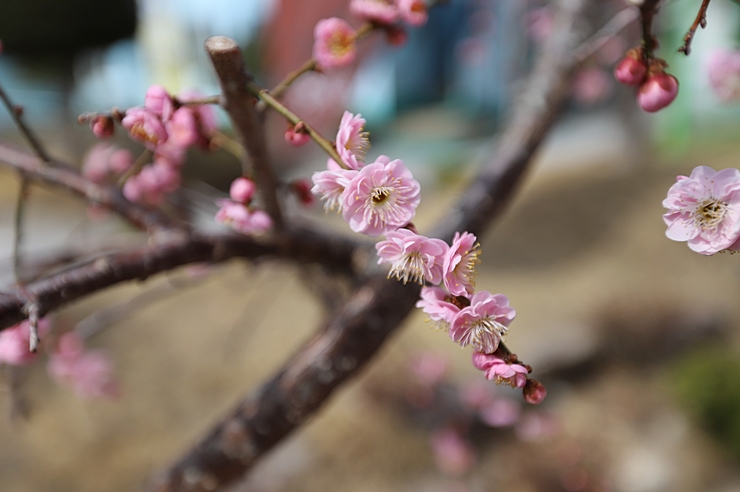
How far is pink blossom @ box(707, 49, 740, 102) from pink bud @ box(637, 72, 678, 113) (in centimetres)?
43

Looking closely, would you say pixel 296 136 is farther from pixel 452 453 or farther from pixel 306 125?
pixel 452 453

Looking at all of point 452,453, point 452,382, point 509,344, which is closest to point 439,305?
point 452,453

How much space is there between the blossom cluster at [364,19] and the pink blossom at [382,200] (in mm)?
307

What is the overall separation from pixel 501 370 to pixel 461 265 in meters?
0.08

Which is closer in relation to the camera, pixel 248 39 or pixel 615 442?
pixel 615 442

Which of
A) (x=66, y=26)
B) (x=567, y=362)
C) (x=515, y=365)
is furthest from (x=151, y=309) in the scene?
(x=66, y=26)

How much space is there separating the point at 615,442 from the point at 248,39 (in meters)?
5.00

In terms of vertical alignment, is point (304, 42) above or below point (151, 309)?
above

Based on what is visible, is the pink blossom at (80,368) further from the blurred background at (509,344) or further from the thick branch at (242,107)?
the thick branch at (242,107)

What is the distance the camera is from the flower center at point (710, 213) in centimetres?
36

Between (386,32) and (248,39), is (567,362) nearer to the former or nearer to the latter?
(386,32)

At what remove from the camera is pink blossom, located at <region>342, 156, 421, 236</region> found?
35cm

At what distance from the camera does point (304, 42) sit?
4.26 m

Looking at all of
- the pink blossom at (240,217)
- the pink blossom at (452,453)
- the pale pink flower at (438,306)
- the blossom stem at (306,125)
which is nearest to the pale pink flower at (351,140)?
the blossom stem at (306,125)
